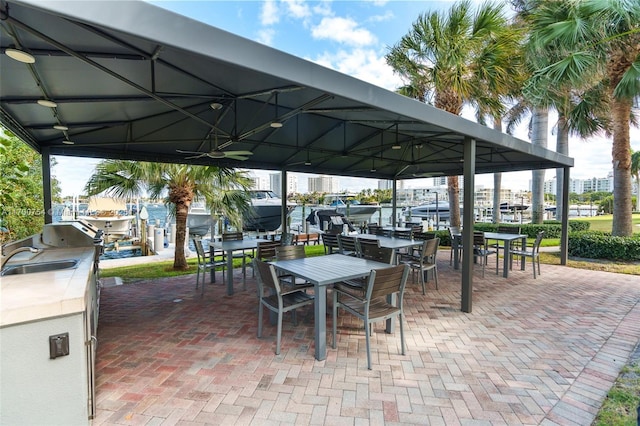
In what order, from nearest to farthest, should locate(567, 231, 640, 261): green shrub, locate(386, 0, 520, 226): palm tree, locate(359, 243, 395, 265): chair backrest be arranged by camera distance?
1. locate(359, 243, 395, 265): chair backrest
2. locate(567, 231, 640, 261): green shrub
3. locate(386, 0, 520, 226): palm tree

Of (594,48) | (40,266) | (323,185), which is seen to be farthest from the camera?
(323,185)

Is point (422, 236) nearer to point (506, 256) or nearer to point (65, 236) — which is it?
point (506, 256)

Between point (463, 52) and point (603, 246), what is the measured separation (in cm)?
607

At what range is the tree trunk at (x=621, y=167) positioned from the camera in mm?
7438

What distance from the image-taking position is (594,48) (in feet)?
20.3

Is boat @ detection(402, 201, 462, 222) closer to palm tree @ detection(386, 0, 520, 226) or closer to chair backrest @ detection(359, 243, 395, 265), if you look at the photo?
palm tree @ detection(386, 0, 520, 226)

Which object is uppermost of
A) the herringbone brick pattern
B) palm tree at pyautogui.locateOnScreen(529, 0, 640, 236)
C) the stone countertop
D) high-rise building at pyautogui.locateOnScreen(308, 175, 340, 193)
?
palm tree at pyautogui.locateOnScreen(529, 0, 640, 236)

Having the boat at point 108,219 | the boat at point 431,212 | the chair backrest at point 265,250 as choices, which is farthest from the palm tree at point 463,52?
the boat at point 108,219

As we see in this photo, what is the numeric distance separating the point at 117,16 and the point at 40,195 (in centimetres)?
667

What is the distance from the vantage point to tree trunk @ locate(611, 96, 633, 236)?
7.44 metres

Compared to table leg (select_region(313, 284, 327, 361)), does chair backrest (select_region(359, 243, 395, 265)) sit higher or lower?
higher

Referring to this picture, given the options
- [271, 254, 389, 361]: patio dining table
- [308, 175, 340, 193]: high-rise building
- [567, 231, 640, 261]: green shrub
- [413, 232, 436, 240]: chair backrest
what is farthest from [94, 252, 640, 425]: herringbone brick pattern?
[308, 175, 340, 193]: high-rise building

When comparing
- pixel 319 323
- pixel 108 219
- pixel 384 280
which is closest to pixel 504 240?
pixel 384 280

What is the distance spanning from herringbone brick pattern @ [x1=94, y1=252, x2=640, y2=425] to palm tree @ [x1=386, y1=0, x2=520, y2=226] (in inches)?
229
